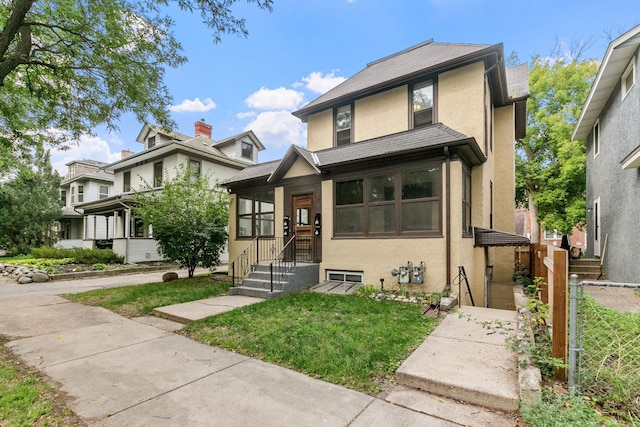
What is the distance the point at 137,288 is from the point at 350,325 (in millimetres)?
7490

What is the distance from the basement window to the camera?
8.16 m

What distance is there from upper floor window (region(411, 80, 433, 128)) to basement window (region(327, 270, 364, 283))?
4.80 meters

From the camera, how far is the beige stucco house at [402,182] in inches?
278

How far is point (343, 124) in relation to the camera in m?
10.5

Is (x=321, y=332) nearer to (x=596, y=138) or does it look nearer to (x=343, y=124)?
(x=343, y=124)

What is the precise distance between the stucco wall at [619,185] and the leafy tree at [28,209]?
90.9 ft

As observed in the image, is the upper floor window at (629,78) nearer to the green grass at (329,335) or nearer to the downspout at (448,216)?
the downspout at (448,216)

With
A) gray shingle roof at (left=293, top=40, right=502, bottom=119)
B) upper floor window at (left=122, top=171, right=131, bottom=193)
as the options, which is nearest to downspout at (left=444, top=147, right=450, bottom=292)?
gray shingle roof at (left=293, top=40, right=502, bottom=119)

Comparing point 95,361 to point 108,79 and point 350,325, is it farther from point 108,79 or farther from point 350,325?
point 108,79

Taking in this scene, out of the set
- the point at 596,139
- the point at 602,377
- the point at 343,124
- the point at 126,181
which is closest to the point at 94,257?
the point at 126,181

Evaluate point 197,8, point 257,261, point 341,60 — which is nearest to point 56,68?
point 197,8

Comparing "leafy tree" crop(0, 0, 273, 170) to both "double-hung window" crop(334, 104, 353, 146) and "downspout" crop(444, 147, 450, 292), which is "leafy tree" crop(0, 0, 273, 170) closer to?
"downspout" crop(444, 147, 450, 292)

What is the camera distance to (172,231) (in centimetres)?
1022

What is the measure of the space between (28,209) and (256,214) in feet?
61.1
